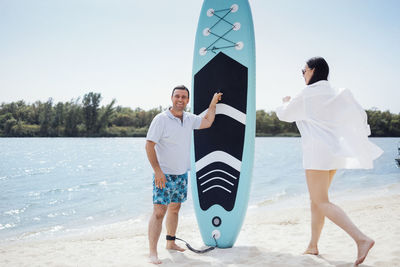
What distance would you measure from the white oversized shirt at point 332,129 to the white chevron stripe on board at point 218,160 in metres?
0.99

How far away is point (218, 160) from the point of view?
129 inches

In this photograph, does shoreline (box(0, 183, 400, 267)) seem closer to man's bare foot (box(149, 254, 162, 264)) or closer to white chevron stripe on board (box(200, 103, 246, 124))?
man's bare foot (box(149, 254, 162, 264))

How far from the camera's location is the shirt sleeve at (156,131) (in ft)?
8.34

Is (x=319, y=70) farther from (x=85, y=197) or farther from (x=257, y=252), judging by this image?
(x=85, y=197)

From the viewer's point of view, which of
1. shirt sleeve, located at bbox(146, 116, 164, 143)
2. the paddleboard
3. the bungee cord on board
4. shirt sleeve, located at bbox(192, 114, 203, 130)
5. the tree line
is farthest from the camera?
the tree line

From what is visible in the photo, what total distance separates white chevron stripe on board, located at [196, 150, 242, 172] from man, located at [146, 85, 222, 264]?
0.57 metres

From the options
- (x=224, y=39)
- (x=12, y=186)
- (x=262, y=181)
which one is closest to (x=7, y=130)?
(x=12, y=186)

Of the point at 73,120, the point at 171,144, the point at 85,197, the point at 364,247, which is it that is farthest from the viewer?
the point at 73,120

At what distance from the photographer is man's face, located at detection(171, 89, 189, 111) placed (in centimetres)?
273

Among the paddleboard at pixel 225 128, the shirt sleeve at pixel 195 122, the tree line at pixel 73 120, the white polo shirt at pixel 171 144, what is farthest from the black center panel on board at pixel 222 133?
the tree line at pixel 73 120

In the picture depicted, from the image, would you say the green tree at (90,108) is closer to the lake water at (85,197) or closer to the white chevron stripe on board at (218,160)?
the lake water at (85,197)

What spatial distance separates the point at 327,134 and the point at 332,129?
6cm

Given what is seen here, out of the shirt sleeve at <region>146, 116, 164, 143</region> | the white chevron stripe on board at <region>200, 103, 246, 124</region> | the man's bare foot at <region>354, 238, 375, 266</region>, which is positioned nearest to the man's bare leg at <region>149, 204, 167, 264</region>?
the shirt sleeve at <region>146, 116, 164, 143</region>

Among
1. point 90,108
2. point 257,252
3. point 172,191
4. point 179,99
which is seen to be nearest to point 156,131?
point 179,99
